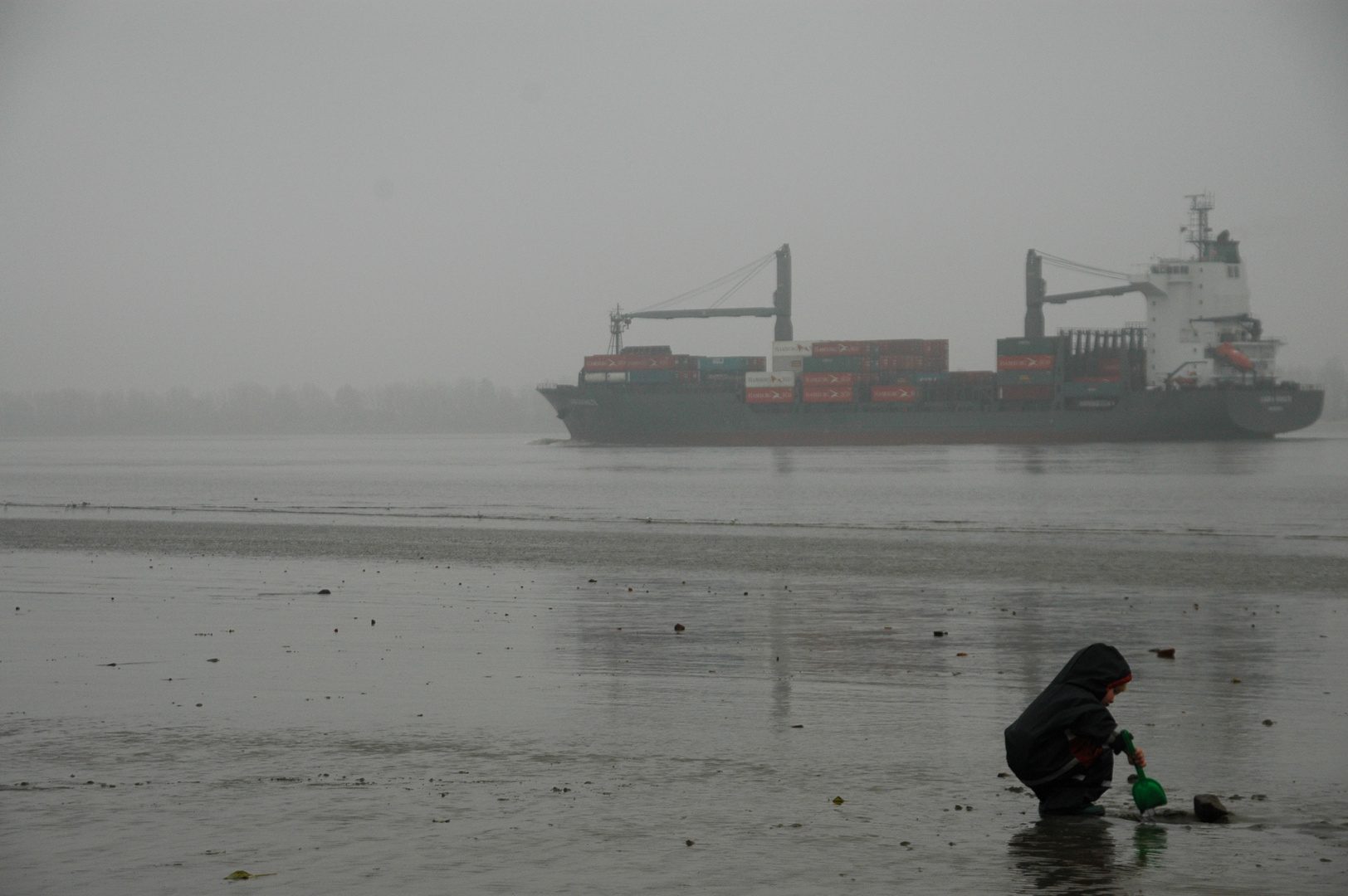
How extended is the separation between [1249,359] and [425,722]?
105313 millimetres

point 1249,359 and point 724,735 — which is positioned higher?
point 1249,359

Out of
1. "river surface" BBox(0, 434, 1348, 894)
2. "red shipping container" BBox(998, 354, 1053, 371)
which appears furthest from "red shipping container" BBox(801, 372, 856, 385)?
"river surface" BBox(0, 434, 1348, 894)

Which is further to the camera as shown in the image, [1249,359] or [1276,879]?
[1249,359]

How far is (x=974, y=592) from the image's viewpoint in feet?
58.6

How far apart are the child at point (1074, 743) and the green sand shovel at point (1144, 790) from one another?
95 mm

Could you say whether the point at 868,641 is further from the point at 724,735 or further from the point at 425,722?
the point at 425,722

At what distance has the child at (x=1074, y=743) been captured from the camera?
22.1 feet

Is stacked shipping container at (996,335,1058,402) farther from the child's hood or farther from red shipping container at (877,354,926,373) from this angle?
the child's hood

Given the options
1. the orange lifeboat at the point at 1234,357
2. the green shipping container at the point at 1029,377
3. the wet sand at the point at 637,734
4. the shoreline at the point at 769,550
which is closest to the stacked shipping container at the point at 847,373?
the green shipping container at the point at 1029,377

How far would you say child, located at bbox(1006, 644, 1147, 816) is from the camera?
673 cm

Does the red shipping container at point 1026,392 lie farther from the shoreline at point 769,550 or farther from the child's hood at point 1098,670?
the child's hood at point 1098,670

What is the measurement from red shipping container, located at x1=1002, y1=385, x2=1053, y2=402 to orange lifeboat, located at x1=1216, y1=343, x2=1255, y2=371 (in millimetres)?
13411

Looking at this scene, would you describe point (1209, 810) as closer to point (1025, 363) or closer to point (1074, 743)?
point (1074, 743)

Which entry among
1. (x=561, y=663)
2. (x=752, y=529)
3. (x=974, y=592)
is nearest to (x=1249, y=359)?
(x=752, y=529)
